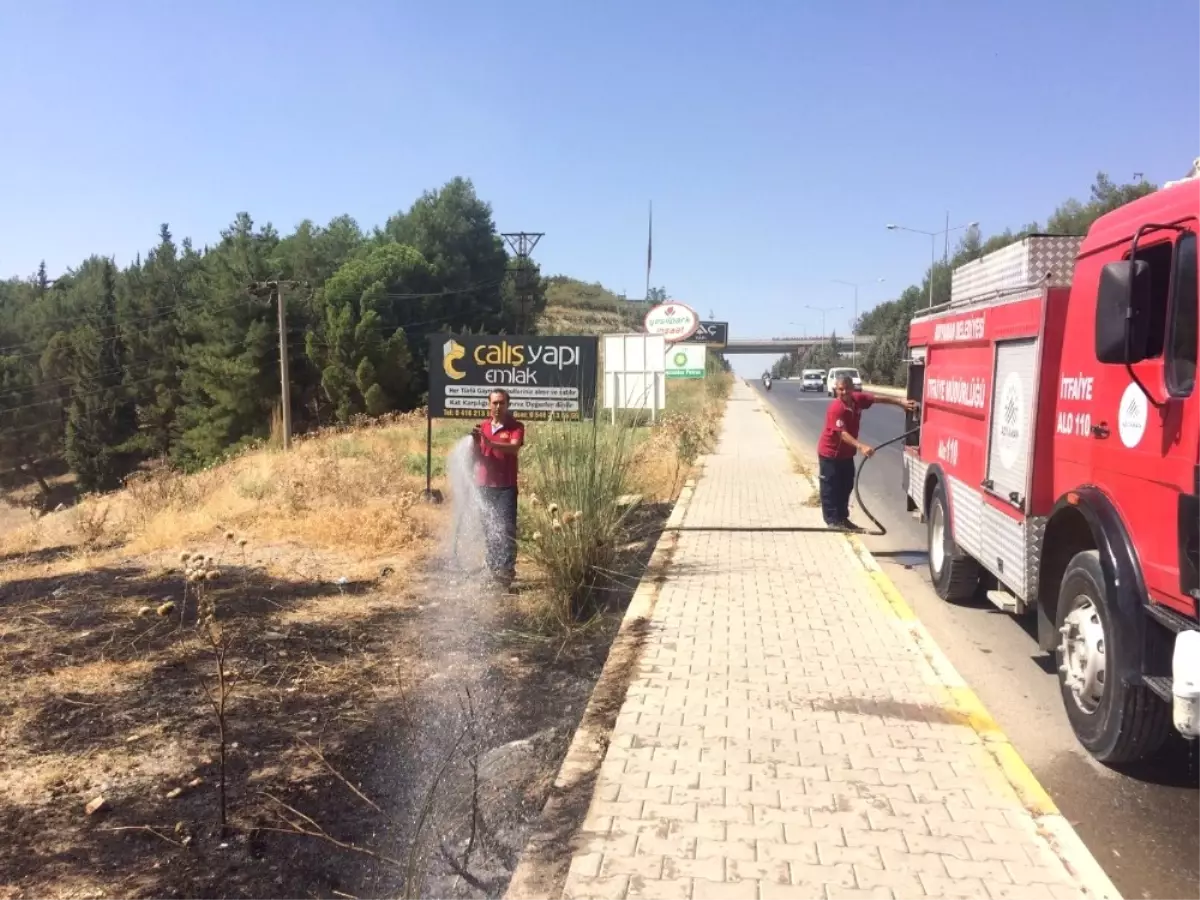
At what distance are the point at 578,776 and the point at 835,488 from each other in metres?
6.30

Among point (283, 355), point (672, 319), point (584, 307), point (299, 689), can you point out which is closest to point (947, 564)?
point (299, 689)

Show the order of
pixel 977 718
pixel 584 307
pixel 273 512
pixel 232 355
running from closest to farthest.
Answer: pixel 977 718 < pixel 273 512 < pixel 232 355 < pixel 584 307

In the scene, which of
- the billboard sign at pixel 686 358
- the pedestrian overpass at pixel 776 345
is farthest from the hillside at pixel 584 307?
the billboard sign at pixel 686 358

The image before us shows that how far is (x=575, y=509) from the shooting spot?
6.58 m

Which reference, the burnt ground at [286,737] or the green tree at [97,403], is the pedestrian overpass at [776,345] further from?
the burnt ground at [286,737]

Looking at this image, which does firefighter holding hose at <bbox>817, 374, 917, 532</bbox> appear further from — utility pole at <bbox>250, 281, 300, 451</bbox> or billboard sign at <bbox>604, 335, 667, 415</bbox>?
utility pole at <bbox>250, 281, 300, 451</bbox>

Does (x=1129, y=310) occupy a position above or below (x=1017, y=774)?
above

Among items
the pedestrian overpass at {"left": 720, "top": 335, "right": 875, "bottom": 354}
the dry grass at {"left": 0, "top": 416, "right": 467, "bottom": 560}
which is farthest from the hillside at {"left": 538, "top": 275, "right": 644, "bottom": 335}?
the dry grass at {"left": 0, "top": 416, "right": 467, "bottom": 560}

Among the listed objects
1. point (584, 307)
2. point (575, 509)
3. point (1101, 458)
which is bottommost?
point (575, 509)

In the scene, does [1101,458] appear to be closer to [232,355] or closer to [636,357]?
[636,357]

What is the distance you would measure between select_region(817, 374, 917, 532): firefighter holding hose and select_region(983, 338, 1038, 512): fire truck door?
2.93m

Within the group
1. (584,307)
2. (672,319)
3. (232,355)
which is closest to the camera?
(672,319)

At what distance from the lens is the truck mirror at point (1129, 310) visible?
3666 millimetres

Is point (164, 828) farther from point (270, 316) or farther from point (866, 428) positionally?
point (270, 316)
